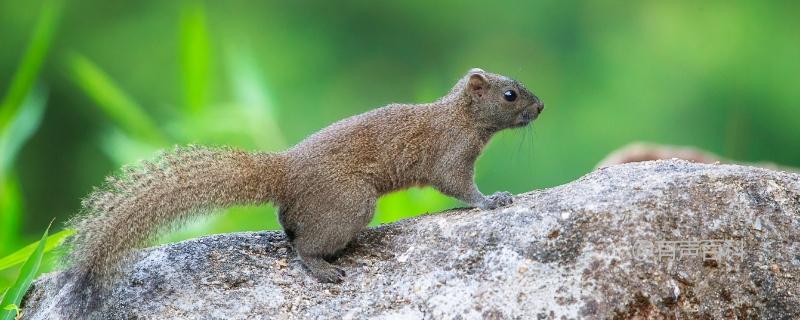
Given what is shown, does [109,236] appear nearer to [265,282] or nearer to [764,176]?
[265,282]

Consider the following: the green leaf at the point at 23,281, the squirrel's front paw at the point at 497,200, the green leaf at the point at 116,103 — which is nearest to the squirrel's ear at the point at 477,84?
the squirrel's front paw at the point at 497,200

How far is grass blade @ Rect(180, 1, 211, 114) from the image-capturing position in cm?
762

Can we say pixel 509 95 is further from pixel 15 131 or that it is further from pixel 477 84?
pixel 15 131

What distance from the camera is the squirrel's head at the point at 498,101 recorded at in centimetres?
548

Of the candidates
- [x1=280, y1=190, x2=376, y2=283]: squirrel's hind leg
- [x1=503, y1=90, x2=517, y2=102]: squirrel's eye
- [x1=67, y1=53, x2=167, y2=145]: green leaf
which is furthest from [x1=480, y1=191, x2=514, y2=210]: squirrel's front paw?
[x1=67, y1=53, x2=167, y2=145]: green leaf

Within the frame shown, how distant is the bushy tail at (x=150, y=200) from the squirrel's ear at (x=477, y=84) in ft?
3.93

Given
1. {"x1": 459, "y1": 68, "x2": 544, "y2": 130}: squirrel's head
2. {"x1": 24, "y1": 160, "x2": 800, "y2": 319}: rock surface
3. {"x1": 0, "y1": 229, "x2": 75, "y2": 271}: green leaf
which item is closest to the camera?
{"x1": 24, "y1": 160, "x2": 800, "y2": 319}: rock surface

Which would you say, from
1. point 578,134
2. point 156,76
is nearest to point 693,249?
point 578,134

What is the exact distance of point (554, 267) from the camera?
404 cm

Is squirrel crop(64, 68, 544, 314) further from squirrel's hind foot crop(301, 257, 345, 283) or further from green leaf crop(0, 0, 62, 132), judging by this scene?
green leaf crop(0, 0, 62, 132)

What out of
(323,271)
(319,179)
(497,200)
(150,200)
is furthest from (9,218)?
(497,200)

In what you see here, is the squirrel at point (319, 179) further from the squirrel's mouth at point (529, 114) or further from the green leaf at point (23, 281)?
the green leaf at point (23, 281)

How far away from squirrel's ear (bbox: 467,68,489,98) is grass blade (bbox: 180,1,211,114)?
2761mm

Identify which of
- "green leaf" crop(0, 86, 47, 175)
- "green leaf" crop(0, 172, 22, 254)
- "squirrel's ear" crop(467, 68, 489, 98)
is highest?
"green leaf" crop(0, 86, 47, 175)
